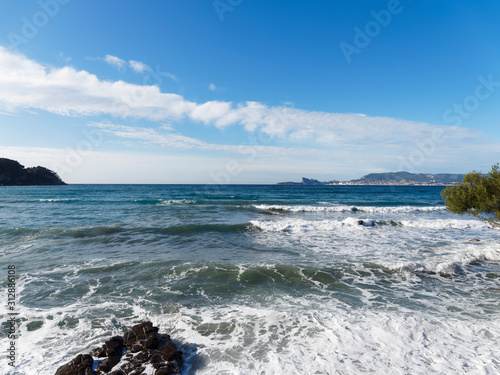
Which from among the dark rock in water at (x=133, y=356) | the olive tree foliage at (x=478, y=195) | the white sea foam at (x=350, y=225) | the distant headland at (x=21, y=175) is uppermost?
the distant headland at (x=21, y=175)

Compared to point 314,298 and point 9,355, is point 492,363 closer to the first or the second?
point 314,298

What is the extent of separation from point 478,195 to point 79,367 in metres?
18.3

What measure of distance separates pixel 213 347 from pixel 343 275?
6.73 metres

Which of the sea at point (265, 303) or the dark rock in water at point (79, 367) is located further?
the sea at point (265, 303)

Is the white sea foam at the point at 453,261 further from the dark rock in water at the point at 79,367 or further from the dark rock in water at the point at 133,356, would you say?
the dark rock in water at the point at 79,367

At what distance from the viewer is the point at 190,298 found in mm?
8133

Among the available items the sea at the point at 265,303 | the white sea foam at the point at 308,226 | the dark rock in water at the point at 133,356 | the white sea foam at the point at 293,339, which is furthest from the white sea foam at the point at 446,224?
the dark rock in water at the point at 133,356

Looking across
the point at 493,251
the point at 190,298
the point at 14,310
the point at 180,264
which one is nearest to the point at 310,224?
the point at 493,251

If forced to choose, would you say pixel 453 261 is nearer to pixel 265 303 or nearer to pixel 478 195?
pixel 478 195

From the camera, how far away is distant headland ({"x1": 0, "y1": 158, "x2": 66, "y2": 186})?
338ft

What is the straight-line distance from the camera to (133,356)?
17.2 feet

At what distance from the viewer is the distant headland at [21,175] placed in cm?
10312

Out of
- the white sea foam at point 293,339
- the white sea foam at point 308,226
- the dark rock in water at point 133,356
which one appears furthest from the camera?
the white sea foam at point 308,226

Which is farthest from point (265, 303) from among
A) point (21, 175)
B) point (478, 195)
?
point (21, 175)
